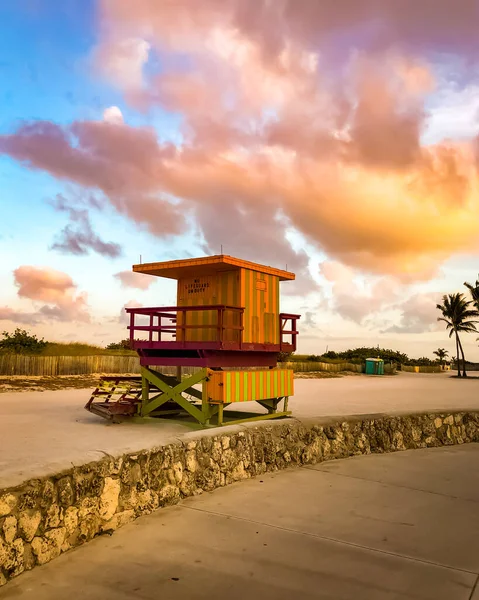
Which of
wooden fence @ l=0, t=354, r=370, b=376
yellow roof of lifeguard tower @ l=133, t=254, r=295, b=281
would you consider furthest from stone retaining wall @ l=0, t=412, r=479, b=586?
wooden fence @ l=0, t=354, r=370, b=376

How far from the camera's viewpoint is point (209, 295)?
1266 centimetres

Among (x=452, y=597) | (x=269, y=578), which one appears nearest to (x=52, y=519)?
(x=269, y=578)

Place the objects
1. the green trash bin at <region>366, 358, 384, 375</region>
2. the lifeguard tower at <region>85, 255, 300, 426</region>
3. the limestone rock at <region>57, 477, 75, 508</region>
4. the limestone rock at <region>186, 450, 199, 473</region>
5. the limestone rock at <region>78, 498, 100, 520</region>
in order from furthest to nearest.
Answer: the green trash bin at <region>366, 358, 384, 375</region> < the lifeguard tower at <region>85, 255, 300, 426</region> < the limestone rock at <region>186, 450, 199, 473</region> < the limestone rock at <region>78, 498, 100, 520</region> < the limestone rock at <region>57, 477, 75, 508</region>

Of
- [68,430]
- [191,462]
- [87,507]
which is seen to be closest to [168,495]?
[191,462]

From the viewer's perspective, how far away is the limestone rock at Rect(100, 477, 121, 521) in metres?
6.44

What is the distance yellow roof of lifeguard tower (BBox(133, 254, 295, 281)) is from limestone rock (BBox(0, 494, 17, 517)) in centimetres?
705

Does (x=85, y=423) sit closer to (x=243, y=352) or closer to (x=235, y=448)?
(x=243, y=352)

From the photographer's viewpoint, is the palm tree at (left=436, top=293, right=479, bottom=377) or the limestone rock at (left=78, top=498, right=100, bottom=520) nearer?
the limestone rock at (left=78, top=498, right=100, bottom=520)

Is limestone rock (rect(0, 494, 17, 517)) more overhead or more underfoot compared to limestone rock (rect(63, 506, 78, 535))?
more overhead

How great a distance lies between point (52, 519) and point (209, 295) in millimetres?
7435

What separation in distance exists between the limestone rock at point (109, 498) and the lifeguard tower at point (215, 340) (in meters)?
4.91

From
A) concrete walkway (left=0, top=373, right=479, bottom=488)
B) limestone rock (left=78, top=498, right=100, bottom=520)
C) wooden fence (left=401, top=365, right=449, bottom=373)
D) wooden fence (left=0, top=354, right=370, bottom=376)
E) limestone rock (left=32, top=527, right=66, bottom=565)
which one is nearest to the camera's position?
limestone rock (left=32, top=527, right=66, bottom=565)

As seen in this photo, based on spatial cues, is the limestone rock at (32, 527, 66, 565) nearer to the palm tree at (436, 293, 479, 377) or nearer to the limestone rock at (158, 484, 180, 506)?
the limestone rock at (158, 484, 180, 506)

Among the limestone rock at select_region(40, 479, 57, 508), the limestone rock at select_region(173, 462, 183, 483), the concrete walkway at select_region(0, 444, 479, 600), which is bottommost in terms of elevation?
the concrete walkway at select_region(0, 444, 479, 600)
